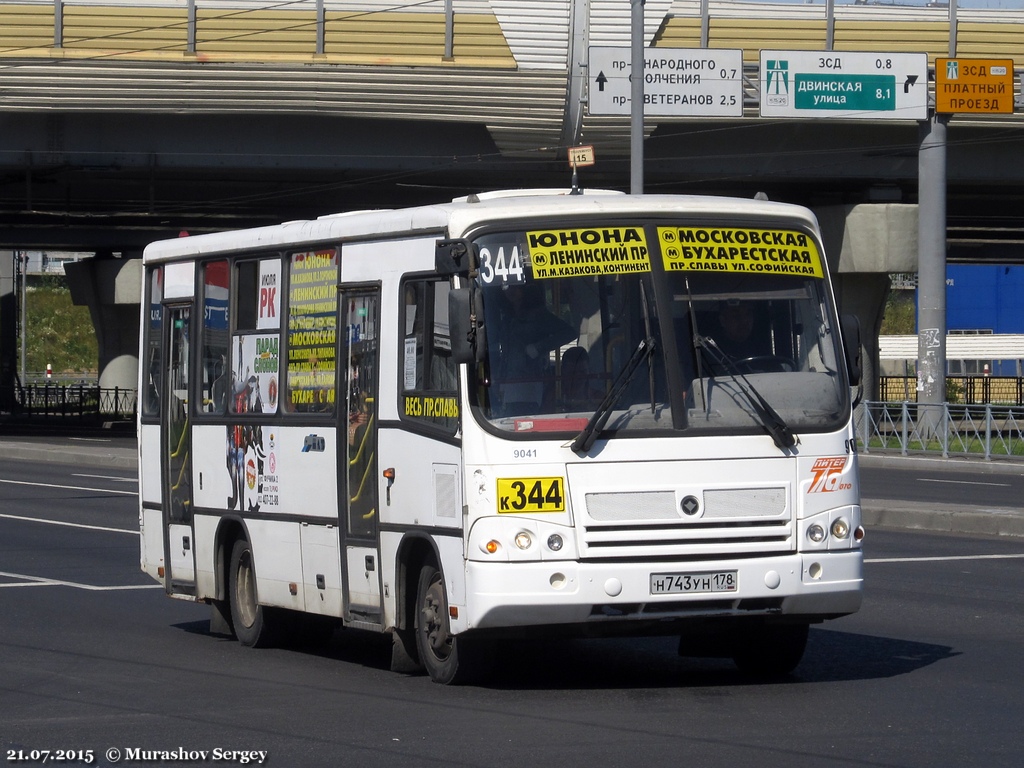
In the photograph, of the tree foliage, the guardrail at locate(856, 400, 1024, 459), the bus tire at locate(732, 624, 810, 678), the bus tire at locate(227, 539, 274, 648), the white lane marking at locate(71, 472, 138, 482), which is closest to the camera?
the bus tire at locate(732, 624, 810, 678)

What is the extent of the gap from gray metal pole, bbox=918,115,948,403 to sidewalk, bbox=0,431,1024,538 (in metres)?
2.61

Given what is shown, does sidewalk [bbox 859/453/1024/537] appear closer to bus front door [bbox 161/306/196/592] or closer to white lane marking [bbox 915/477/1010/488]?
white lane marking [bbox 915/477/1010/488]

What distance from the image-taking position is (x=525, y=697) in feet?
28.7

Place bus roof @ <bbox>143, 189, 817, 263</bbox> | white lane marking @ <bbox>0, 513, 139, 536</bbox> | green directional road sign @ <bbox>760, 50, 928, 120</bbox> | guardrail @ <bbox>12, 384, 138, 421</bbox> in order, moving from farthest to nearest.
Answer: guardrail @ <bbox>12, 384, 138, 421</bbox> → green directional road sign @ <bbox>760, 50, 928, 120</bbox> → white lane marking @ <bbox>0, 513, 139, 536</bbox> → bus roof @ <bbox>143, 189, 817, 263</bbox>

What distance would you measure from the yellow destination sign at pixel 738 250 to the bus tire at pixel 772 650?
1944 millimetres

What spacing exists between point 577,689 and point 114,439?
123 ft

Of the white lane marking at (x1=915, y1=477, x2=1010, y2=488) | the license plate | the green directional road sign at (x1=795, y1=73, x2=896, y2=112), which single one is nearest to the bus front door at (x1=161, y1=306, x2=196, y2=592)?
the license plate

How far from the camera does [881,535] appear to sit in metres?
18.6

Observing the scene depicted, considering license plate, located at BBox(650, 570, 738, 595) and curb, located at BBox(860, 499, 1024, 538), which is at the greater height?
license plate, located at BBox(650, 570, 738, 595)

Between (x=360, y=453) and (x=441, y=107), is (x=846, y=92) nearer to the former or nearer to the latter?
(x=441, y=107)

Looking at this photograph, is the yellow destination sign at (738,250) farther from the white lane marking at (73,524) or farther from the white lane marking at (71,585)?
the white lane marking at (73,524)

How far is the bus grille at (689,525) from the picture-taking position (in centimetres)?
858

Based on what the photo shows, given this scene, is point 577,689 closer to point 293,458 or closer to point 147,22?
point 293,458

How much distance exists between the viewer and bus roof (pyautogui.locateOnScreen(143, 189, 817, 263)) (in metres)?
9.00
